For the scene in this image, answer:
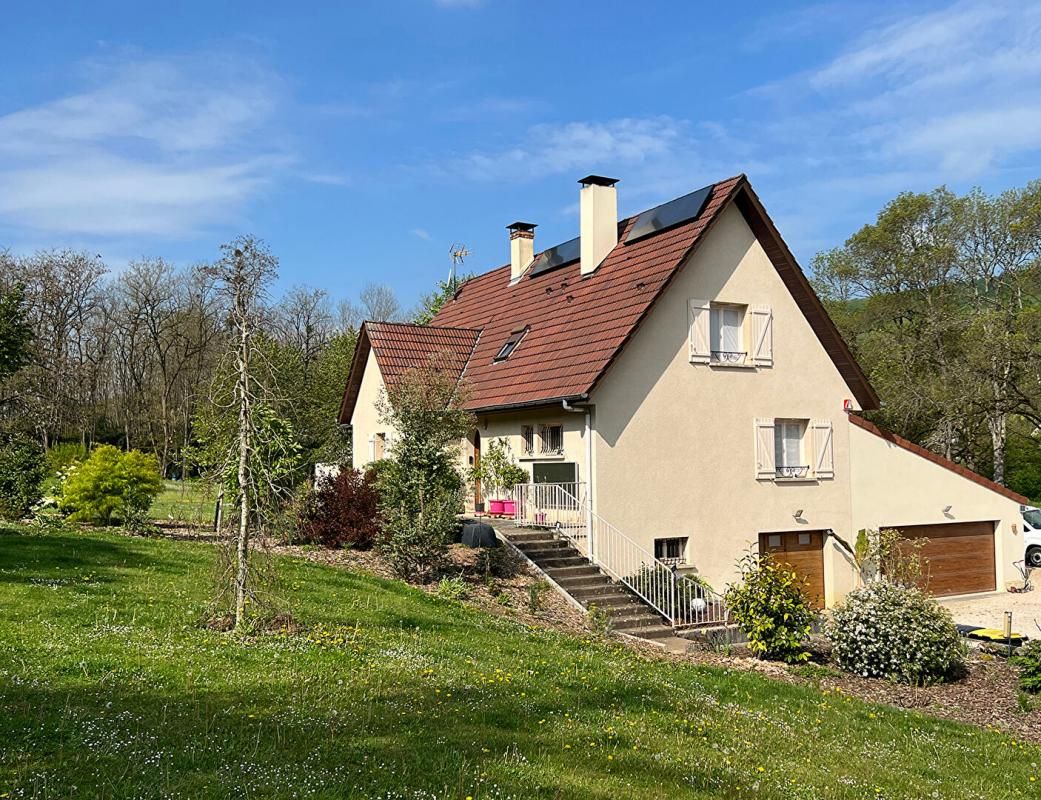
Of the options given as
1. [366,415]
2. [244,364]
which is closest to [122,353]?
[366,415]

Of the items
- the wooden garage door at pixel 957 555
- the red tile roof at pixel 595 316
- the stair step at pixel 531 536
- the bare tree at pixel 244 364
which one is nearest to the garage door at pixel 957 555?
the wooden garage door at pixel 957 555

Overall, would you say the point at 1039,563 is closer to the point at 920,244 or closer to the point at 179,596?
the point at 920,244

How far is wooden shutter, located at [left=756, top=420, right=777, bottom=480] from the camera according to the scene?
1998cm

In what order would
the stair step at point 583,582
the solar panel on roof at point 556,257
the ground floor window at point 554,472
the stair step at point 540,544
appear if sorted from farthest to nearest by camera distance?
1. the solar panel on roof at point 556,257
2. the ground floor window at point 554,472
3. the stair step at point 540,544
4. the stair step at point 583,582

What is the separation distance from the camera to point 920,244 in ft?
138

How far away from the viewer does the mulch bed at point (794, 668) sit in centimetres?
1125

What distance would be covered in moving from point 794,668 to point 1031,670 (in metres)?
3.15

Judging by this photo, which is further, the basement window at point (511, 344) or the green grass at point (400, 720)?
the basement window at point (511, 344)

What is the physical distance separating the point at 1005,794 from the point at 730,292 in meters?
14.0

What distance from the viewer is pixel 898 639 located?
1298 cm

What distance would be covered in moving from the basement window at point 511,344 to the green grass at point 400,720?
10619 millimetres

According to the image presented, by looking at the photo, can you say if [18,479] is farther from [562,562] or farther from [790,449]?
[790,449]

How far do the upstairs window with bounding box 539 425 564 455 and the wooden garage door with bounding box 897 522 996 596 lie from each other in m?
9.43

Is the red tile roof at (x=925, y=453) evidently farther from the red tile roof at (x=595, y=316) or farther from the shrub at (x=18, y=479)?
the shrub at (x=18, y=479)
